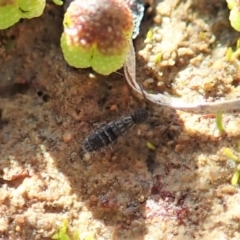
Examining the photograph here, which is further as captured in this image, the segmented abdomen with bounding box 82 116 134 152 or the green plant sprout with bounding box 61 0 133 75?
the segmented abdomen with bounding box 82 116 134 152

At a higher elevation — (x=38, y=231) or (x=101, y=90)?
(x=101, y=90)

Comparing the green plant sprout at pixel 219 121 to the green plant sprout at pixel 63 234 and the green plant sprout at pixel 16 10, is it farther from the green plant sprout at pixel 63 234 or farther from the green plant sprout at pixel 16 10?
the green plant sprout at pixel 16 10

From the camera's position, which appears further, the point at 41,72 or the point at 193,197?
the point at 41,72

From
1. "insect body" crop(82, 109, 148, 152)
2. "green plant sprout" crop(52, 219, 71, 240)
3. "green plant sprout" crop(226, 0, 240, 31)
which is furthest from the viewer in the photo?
"green plant sprout" crop(226, 0, 240, 31)

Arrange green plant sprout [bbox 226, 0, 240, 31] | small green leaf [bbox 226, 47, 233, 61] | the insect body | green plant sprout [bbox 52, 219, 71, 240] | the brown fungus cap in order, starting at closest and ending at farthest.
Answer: green plant sprout [bbox 52, 219, 71, 240]
the brown fungus cap
the insect body
green plant sprout [bbox 226, 0, 240, 31]
small green leaf [bbox 226, 47, 233, 61]

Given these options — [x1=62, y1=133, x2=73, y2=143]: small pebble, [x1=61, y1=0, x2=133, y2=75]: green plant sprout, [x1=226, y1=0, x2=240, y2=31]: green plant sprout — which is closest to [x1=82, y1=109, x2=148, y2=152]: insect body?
[x1=62, y1=133, x2=73, y2=143]: small pebble

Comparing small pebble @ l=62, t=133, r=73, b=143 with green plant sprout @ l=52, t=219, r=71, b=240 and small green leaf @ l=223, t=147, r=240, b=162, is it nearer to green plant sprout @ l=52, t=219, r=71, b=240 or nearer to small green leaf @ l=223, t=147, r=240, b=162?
green plant sprout @ l=52, t=219, r=71, b=240

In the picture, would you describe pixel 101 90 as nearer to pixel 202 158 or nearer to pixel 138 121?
pixel 138 121

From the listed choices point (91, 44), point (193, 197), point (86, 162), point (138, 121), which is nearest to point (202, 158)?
point (193, 197)

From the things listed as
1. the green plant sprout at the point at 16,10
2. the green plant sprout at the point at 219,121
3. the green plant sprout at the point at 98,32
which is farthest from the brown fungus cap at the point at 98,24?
the green plant sprout at the point at 219,121
